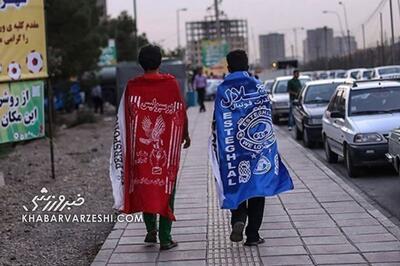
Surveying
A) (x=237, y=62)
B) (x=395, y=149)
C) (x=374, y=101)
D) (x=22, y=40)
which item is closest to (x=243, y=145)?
(x=237, y=62)

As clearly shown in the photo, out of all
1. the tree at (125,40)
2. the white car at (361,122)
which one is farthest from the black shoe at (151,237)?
the tree at (125,40)

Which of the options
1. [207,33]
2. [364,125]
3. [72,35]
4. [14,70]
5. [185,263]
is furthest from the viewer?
[207,33]

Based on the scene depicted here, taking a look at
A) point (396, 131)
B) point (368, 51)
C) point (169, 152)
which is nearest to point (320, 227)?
point (169, 152)

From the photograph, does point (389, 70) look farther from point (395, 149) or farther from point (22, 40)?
point (22, 40)

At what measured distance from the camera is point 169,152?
22.9 feet

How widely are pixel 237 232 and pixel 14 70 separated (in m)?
5.21

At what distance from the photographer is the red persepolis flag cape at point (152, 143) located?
693cm

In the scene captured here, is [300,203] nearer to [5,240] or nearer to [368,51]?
[5,240]

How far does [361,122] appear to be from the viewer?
12.0 meters

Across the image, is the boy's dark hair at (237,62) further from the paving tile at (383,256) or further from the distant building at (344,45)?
the distant building at (344,45)

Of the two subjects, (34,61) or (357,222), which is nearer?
(357,222)

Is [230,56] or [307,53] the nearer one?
[230,56]

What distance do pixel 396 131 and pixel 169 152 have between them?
4186 mm

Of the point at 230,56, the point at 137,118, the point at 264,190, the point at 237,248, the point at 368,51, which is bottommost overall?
the point at 237,248
